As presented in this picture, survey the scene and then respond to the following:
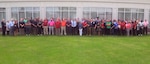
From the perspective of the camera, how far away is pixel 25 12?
42.3m

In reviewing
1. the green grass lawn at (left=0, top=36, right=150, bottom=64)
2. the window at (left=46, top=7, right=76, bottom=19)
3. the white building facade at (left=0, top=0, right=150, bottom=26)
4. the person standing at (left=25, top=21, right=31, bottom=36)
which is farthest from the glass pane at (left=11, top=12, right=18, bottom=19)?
the green grass lawn at (left=0, top=36, right=150, bottom=64)

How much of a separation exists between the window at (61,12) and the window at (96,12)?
127 centimetres

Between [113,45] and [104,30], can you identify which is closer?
[113,45]

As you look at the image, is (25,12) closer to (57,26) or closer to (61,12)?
(61,12)

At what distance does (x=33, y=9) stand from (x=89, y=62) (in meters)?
23.8

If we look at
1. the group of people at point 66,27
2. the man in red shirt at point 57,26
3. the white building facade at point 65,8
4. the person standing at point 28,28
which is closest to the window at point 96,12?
the white building facade at point 65,8

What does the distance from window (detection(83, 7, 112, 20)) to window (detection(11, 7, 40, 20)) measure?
5094mm

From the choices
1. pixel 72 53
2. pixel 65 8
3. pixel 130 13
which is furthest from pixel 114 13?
pixel 72 53

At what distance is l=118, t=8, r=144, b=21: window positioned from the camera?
4306cm

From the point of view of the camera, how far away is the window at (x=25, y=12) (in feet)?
138

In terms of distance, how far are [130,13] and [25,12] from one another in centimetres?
1144

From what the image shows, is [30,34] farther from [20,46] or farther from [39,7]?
[20,46]

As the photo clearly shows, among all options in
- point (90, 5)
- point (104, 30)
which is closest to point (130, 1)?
point (90, 5)

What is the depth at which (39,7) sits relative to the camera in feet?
137
